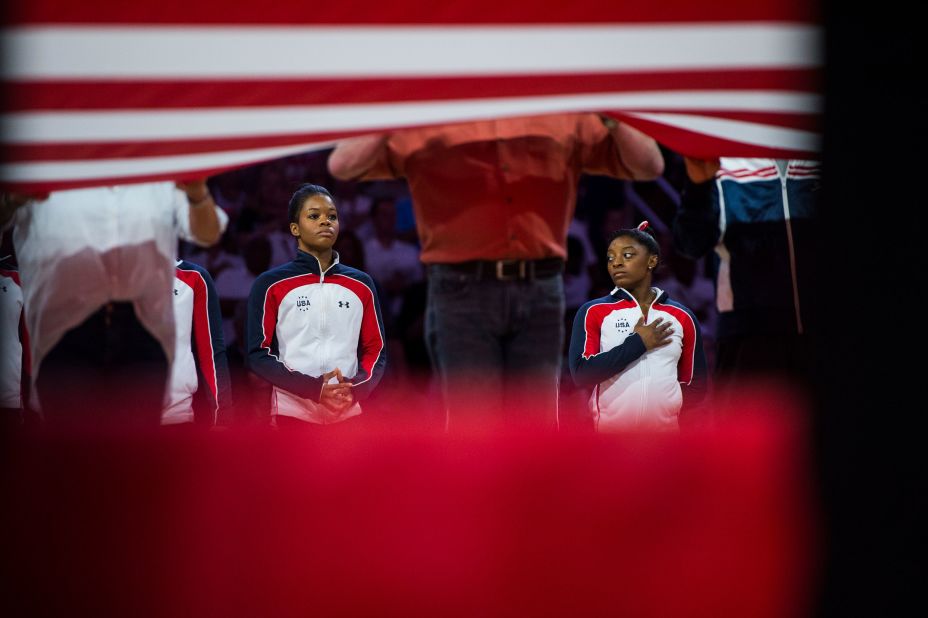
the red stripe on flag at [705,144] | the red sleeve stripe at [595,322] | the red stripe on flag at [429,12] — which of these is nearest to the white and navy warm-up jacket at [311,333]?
the red sleeve stripe at [595,322]

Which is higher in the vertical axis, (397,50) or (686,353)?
(397,50)

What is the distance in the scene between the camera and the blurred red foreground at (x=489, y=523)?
174 cm

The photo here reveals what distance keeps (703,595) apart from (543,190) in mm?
1032

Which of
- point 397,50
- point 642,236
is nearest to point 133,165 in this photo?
point 397,50

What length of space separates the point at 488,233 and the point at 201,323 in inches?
57.0

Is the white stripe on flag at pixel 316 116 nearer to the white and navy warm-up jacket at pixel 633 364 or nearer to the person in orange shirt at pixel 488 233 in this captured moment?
the person in orange shirt at pixel 488 233

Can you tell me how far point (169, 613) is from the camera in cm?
172

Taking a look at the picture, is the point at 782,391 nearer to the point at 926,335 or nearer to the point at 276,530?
the point at 926,335

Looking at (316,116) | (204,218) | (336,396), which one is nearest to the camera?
(316,116)

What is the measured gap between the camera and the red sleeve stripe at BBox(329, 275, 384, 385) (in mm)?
3146

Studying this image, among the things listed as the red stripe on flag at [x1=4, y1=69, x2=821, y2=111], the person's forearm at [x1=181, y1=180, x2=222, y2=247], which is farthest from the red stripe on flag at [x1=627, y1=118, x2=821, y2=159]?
the person's forearm at [x1=181, y1=180, x2=222, y2=247]

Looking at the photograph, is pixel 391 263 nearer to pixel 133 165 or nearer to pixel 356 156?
pixel 356 156

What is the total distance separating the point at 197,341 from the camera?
11.5 ft

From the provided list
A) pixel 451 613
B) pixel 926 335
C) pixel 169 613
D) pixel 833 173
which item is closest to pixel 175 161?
pixel 169 613
